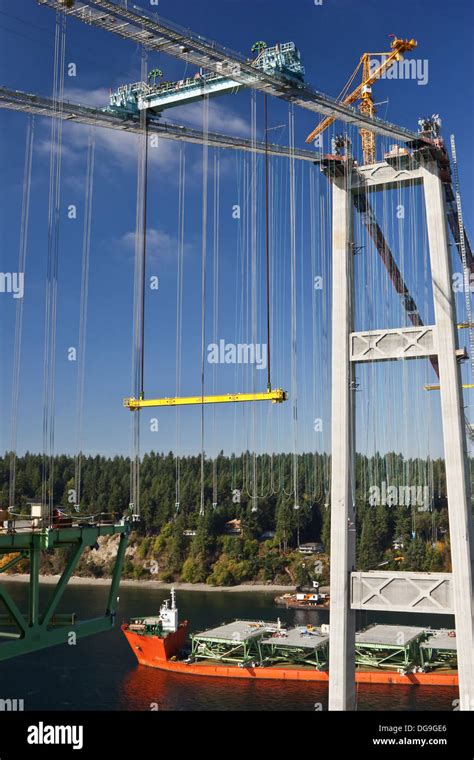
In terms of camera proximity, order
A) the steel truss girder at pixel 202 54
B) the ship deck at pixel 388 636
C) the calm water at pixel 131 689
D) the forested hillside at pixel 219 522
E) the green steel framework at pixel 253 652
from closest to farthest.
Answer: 1. the steel truss girder at pixel 202 54
2. the calm water at pixel 131 689
3. the ship deck at pixel 388 636
4. the green steel framework at pixel 253 652
5. the forested hillside at pixel 219 522

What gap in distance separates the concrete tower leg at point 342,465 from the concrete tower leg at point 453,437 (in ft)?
6.64

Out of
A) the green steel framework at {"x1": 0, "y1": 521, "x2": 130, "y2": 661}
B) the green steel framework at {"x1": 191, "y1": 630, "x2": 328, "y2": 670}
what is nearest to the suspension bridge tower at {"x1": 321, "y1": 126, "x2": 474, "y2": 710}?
the green steel framework at {"x1": 0, "y1": 521, "x2": 130, "y2": 661}

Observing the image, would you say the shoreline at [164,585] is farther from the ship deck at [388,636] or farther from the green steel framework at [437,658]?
the green steel framework at [437,658]

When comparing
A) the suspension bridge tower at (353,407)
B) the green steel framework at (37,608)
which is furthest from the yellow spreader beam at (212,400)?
the green steel framework at (37,608)

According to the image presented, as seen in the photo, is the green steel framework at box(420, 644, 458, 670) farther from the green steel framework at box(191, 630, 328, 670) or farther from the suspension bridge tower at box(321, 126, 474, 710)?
the suspension bridge tower at box(321, 126, 474, 710)

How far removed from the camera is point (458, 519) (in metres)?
16.6

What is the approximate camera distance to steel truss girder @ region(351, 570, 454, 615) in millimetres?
16469

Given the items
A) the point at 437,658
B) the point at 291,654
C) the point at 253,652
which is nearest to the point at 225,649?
the point at 253,652

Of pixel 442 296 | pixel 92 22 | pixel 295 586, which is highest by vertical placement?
pixel 92 22

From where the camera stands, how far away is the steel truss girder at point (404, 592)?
16469 millimetres

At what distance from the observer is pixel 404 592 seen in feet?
54.7

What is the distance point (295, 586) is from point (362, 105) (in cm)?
6714
